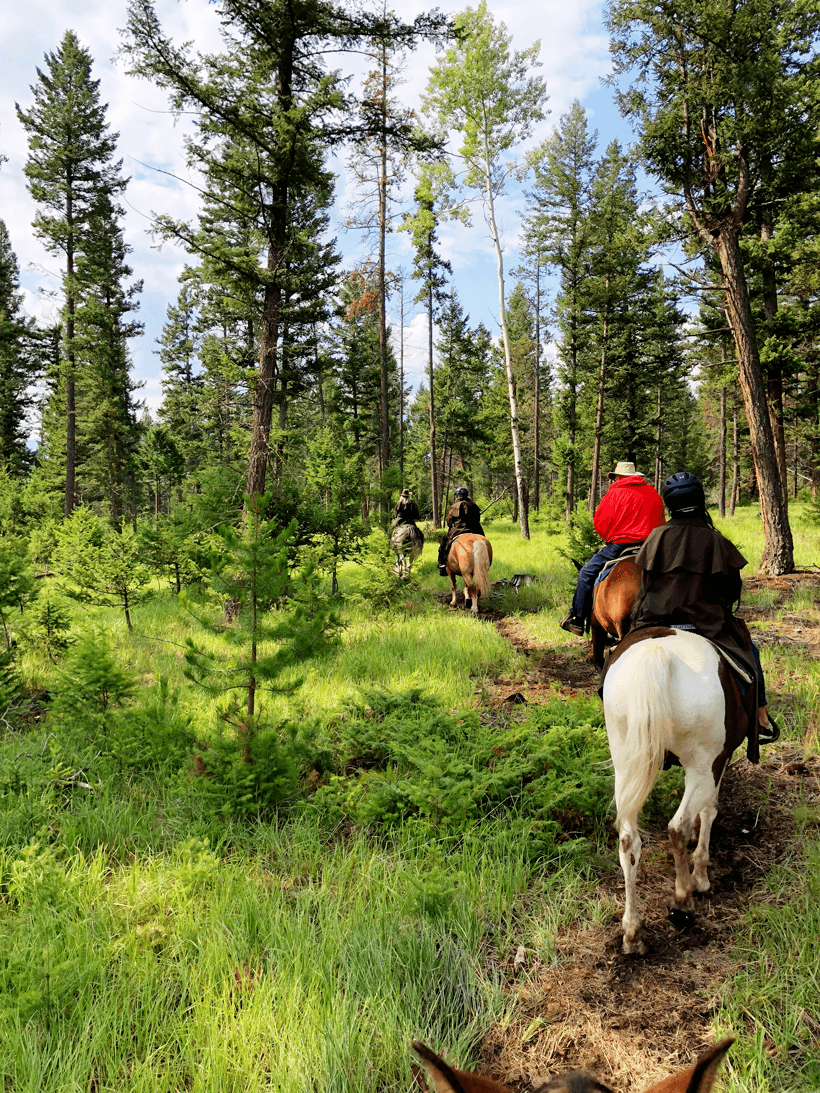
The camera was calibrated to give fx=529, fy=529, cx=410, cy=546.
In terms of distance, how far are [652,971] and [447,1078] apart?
2.58 m

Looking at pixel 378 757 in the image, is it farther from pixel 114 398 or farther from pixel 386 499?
pixel 114 398

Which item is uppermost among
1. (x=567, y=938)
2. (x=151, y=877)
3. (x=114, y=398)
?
(x=114, y=398)

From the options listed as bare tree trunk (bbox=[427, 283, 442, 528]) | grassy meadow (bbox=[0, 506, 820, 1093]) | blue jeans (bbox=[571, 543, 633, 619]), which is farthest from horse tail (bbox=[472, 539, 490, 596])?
bare tree trunk (bbox=[427, 283, 442, 528])

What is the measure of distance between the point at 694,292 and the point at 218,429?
76.9 feet

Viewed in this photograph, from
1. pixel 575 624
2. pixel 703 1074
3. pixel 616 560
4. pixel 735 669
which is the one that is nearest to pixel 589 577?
pixel 616 560

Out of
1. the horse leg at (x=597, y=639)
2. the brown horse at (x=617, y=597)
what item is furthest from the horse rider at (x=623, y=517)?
the brown horse at (x=617, y=597)

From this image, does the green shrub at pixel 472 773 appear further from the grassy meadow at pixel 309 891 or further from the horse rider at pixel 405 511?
the horse rider at pixel 405 511

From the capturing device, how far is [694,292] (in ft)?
36.5

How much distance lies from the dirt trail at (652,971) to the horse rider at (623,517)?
8.74ft

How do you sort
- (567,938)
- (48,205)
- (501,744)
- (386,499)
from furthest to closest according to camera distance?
(48,205)
(386,499)
(501,744)
(567,938)

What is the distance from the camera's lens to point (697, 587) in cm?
349

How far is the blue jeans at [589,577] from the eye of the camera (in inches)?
252

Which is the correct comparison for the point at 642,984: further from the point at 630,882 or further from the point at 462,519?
the point at 462,519

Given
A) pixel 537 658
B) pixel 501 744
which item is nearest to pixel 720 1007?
pixel 501 744
